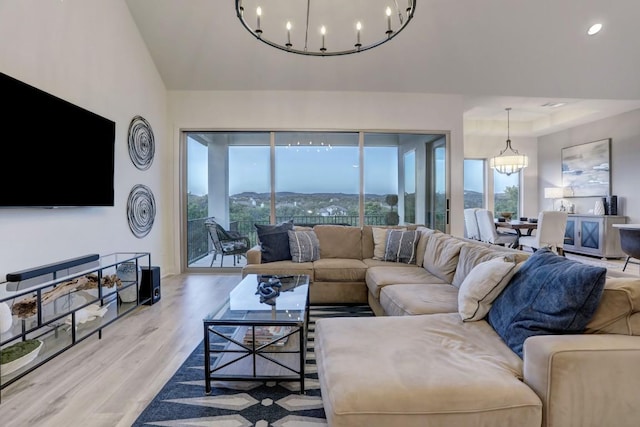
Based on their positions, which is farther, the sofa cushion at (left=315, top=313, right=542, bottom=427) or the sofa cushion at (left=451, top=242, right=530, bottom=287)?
the sofa cushion at (left=451, top=242, right=530, bottom=287)

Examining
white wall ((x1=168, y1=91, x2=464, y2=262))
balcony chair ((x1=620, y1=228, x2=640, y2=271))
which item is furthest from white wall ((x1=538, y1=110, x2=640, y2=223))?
white wall ((x1=168, y1=91, x2=464, y2=262))

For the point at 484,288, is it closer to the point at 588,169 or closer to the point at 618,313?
the point at 618,313

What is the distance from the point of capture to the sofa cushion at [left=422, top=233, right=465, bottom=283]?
272cm

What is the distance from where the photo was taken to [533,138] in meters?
7.90

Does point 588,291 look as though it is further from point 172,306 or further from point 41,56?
point 41,56

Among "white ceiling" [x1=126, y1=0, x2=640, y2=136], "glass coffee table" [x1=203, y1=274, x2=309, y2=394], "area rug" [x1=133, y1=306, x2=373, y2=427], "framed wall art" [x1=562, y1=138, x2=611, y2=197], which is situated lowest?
"area rug" [x1=133, y1=306, x2=373, y2=427]

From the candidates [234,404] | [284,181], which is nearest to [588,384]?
[234,404]

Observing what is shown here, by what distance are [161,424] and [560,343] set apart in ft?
5.86

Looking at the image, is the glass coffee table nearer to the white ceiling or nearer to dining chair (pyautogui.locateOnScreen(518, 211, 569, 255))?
the white ceiling

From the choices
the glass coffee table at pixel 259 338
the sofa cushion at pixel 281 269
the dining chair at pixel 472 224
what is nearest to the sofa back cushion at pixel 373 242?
the sofa cushion at pixel 281 269

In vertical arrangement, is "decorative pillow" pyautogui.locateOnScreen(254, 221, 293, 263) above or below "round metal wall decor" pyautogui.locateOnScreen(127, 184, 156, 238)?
below

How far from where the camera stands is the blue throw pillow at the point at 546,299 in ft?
4.42

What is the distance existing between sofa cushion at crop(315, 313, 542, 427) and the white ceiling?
383 cm

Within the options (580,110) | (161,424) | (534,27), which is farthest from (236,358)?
(580,110)
